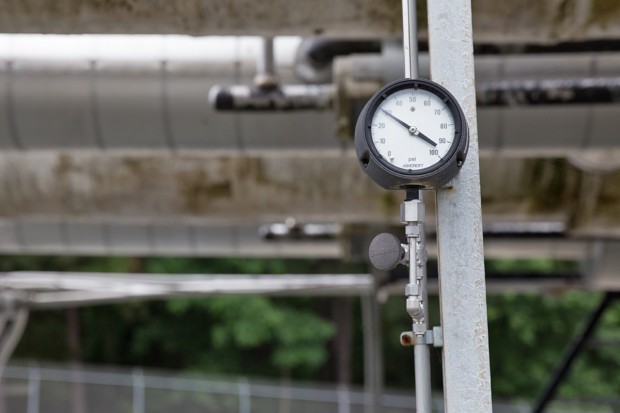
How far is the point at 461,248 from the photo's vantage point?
355 centimetres

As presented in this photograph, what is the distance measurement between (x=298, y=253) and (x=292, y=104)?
5337 millimetres

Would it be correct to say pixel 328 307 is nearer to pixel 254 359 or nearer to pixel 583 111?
pixel 254 359

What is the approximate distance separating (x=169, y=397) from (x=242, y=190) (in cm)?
1059

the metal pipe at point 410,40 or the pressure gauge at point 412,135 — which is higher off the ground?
the metal pipe at point 410,40

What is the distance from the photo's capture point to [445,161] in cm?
344

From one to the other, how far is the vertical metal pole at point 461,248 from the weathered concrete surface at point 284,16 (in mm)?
1366

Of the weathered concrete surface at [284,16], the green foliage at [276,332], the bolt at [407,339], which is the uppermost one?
the weathered concrete surface at [284,16]

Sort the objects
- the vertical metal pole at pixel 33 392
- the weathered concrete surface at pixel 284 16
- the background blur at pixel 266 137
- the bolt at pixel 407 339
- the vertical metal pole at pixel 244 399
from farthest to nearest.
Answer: the vertical metal pole at pixel 244 399 → the vertical metal pole at pixel 33 392 → the background blur at pixel 266 137 → the weathered concrete surface at pixel 284 16 → the bolt at pixel 407 339

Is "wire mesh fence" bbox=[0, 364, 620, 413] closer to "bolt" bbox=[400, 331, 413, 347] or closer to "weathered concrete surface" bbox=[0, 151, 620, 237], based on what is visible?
"weathered concrete surface" bbox=[0, 151, 620, 237]

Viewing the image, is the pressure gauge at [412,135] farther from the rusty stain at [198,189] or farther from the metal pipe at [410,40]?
the rusty stain at [198,189]

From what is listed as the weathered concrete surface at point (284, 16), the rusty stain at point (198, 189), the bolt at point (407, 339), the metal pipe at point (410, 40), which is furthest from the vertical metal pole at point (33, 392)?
the metal pipe at point (410, 40)

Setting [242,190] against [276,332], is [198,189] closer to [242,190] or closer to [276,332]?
[242,190]

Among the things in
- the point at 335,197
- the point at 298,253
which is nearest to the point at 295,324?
the point at 298,253

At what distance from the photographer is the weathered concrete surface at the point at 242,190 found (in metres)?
9.13
